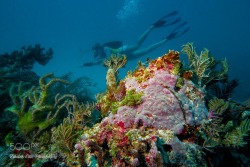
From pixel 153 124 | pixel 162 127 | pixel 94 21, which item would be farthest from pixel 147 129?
pixel 94 21

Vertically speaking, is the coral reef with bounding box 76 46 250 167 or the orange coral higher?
the orange coral

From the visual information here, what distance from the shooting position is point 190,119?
350 cm

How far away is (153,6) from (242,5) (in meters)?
61.3

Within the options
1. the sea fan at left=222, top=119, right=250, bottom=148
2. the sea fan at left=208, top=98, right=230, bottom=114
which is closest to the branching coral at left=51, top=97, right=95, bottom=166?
the sea fan at left=208, top=98, right=230, bottom=114

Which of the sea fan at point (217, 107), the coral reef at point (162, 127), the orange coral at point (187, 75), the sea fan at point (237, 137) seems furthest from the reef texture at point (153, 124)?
the sea fan at point (237, 137)

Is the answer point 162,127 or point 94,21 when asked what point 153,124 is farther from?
point 94,21

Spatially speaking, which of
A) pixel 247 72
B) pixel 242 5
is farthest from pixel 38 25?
pixel 242 5

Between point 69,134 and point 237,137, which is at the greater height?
point 69,134

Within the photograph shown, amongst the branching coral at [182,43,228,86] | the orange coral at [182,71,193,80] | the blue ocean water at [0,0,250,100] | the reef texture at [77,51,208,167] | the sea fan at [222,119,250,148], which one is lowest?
the sea fan at [222,119,250,148]

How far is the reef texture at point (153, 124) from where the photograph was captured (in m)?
2.93

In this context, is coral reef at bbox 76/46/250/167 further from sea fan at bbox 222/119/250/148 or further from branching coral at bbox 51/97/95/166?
branching coral at bbox 51/97/95/166

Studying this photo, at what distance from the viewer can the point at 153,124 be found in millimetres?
3371

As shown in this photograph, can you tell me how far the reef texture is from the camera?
2.93 metres

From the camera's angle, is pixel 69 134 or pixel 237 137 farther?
pixel 69 134
